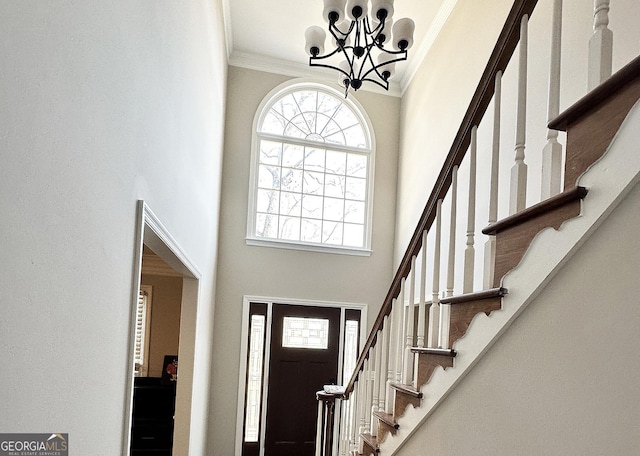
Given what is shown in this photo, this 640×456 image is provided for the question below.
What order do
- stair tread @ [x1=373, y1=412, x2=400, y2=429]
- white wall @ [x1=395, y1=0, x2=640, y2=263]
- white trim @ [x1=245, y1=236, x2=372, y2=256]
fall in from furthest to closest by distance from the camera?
white trim @ [x1=245, y1=236, x2=372, y2=256]
white wall @ [x1=395, y1=0, x2=640, y2=263]
stair tread @ [x1=373, y1=412, x2=400, y2=429]

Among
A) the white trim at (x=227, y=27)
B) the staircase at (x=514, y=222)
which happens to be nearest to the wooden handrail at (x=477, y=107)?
the staircase at (x=514, y=222)

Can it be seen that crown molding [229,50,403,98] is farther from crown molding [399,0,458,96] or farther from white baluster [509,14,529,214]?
white baluster [509,14,529,214]

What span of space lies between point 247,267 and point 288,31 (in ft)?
8.84

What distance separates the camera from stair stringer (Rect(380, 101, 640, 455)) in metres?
1.11

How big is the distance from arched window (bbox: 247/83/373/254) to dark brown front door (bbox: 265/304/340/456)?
34.5 inches

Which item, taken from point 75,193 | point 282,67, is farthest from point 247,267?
point 75,193

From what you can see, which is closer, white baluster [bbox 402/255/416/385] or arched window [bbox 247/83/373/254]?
white baluster [bbox 402/255/416/385]

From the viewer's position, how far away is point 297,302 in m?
5.90

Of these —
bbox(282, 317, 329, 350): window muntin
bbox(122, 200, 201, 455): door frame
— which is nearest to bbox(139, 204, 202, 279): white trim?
bbox(122, 200, 201, 455): door frame

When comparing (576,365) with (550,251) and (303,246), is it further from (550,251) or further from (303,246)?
(303,246)

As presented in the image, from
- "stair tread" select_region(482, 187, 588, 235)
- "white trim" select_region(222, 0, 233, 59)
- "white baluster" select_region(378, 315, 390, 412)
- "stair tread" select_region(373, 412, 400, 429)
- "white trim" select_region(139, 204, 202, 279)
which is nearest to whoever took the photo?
"stair tread" select_region(482, 187, 588, 235)

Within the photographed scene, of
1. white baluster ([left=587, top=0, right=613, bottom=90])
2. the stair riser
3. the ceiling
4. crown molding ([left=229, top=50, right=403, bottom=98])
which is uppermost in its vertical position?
the ceiling

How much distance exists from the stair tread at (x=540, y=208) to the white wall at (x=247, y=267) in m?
4.39

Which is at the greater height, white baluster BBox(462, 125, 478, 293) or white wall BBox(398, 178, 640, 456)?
white baluster BBox(462, 125, 478, 293)
